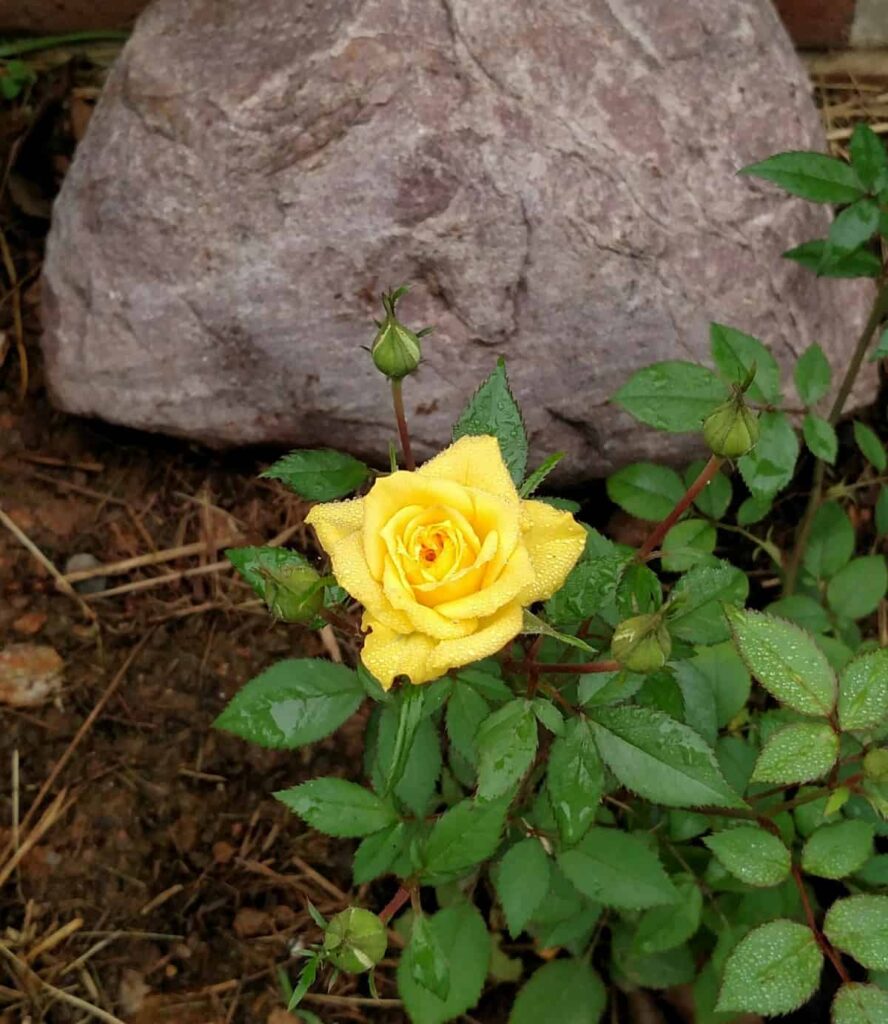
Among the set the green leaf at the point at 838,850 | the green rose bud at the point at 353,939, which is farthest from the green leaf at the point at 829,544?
the green rose bud at the point at 353,939

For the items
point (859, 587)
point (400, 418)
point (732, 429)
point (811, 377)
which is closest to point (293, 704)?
point (400, 418)

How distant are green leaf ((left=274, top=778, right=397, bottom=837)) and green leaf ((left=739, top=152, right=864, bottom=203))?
3.20 ft

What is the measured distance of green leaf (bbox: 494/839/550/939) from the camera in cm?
130

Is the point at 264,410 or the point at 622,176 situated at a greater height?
the point at 622,176

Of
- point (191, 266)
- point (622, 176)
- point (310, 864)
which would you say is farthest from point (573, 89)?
point (310, 864)

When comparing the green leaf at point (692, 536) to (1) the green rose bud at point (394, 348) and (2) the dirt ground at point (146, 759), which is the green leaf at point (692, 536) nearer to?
(2) the dirt ground at point (146, 759)

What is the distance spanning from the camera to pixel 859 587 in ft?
5.97

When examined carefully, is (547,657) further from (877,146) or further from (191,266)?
(191,266)

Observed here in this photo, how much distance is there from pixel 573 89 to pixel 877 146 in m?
0.55

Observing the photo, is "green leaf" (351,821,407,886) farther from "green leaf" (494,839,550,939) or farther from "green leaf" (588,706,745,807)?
"green leaf" (588,706,745,807)

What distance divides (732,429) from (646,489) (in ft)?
2.47

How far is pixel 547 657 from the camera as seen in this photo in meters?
1.36

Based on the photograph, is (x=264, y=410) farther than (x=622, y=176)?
Yes

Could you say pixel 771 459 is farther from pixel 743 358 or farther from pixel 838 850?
pixel 838 850
